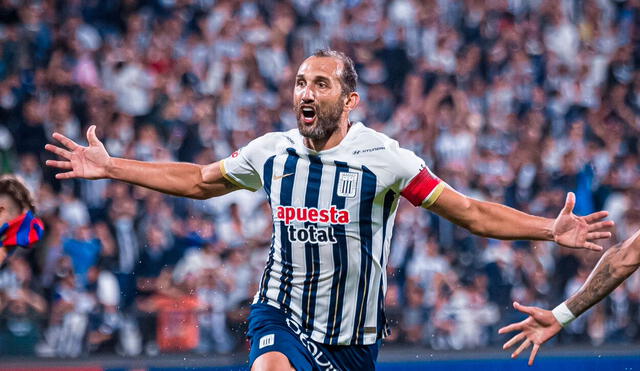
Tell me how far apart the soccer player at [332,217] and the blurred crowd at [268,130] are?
2322 millimetres

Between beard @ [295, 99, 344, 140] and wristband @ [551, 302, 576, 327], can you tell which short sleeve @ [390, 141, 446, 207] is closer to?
beard @ [295, 99, 344, 140]

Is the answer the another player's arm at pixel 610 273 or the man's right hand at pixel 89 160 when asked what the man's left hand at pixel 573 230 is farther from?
the man's right hand at pixel 89 160

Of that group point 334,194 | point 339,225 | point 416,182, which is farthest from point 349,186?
point 416,182

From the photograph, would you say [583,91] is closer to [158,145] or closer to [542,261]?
[542,261]

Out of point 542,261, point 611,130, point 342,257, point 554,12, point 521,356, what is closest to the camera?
point 342,257

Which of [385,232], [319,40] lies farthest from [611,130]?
[385,232]

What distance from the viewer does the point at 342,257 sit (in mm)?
5078

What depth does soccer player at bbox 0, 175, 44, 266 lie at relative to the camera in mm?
5457

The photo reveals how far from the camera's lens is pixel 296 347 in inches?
196

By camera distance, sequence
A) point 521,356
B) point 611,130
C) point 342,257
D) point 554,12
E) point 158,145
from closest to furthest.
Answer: point 342,257
point 521,356
point 158,145
point 611,130
point 554,12

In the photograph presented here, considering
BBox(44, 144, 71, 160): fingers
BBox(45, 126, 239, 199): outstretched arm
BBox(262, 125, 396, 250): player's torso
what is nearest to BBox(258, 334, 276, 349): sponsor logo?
BBox(262, 125, 396, 250): player's torso

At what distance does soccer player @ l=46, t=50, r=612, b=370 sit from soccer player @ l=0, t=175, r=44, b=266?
464mm

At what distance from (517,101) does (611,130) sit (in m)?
1.26

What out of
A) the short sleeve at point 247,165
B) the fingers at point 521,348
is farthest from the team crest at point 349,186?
the fingers at point 521,348
